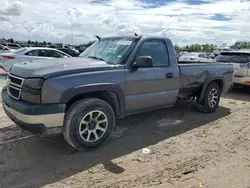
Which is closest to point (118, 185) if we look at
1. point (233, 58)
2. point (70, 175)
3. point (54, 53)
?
point (70, 175)

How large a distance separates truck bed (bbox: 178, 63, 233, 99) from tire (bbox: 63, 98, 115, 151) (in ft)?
6.89

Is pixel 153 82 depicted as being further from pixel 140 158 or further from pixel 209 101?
pixel 209 101

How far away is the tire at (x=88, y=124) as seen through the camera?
379 centimetres

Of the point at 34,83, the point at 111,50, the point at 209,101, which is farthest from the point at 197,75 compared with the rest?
the point at 34,83

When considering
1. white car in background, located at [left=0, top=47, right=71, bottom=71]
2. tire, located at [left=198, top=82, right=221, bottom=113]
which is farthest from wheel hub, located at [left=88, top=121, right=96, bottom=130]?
white car in background, located at [left=0, top=47, right=71, bottom=71]

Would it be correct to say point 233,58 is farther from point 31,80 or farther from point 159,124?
point 31,80

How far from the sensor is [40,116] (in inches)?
138

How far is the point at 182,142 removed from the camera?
15.1 feet

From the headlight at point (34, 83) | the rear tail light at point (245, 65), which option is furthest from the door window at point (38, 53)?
the headlight at point (34, 83)

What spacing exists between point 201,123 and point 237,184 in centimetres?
250

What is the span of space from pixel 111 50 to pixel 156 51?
0.92 m

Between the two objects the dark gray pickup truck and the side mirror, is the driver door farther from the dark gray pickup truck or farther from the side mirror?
the side mirror

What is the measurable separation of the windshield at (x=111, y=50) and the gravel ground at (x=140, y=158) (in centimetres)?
144

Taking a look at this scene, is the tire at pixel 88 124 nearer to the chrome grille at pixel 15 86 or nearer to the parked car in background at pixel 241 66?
the chrome grille at pixel 15 86
